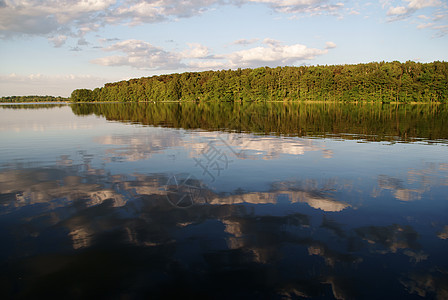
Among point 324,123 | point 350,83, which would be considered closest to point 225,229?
point 324,123

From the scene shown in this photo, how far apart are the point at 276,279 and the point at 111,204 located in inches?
278

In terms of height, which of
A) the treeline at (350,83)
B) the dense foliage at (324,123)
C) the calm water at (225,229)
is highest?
the treeline at (350,83)

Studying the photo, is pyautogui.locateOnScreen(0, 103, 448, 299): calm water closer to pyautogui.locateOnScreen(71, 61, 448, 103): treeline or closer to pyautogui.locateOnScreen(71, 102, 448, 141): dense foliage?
pyautogui.locateOnScreen(71, 102, 448, 141): dense foliage

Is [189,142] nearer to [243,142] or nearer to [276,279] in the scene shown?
[243,142]

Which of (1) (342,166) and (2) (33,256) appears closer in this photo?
(2) (33,256)

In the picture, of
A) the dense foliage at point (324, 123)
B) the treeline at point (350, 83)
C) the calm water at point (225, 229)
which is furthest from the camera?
the treeline at point (350, 83)

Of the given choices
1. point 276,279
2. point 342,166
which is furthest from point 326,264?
point 342,166

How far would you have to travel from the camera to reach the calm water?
664 centimetres

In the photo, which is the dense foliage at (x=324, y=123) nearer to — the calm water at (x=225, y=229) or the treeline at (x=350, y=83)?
the calm water at (x=225, y=229)

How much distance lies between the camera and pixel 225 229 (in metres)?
9.14

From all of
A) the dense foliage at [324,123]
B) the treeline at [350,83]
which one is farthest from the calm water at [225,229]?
the treeline at [350,83]

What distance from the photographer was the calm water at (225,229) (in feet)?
21.8

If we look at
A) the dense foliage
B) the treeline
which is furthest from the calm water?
the treeline

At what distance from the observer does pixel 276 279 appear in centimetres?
676
